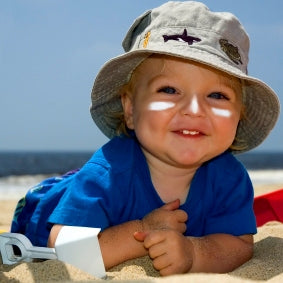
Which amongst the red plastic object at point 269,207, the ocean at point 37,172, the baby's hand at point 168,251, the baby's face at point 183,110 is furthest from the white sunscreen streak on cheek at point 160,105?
the ocean at point 37,172

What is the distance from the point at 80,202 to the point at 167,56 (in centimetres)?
64

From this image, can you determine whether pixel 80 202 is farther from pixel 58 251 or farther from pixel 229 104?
pixel 229 104

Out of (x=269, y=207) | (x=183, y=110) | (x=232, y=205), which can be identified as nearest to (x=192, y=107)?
(x=183, y=110)

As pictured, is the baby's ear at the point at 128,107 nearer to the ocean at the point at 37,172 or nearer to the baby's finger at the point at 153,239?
the baby's finger at the point at 153,239

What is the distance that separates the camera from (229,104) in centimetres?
204

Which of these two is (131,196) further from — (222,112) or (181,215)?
(222,112)

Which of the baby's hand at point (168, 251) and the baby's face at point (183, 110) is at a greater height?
the baby's face at point (183, 110)

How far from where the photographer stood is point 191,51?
6.27 ft

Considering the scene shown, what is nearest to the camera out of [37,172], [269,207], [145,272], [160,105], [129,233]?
[145,272]

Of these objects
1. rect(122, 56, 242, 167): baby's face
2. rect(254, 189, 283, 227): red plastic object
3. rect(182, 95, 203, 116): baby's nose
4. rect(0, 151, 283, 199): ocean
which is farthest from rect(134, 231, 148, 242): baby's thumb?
rect(0, 151, 283, 199): ocean

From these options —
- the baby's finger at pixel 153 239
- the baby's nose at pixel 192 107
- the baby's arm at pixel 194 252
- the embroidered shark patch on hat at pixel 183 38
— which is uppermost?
the embroidered shark patch on hat at pixel 183 38

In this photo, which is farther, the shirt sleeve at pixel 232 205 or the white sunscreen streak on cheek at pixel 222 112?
the shirt sleeve at pixel 232 205

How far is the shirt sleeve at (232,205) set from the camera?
2.08 meters

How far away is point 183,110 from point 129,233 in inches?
18.9
